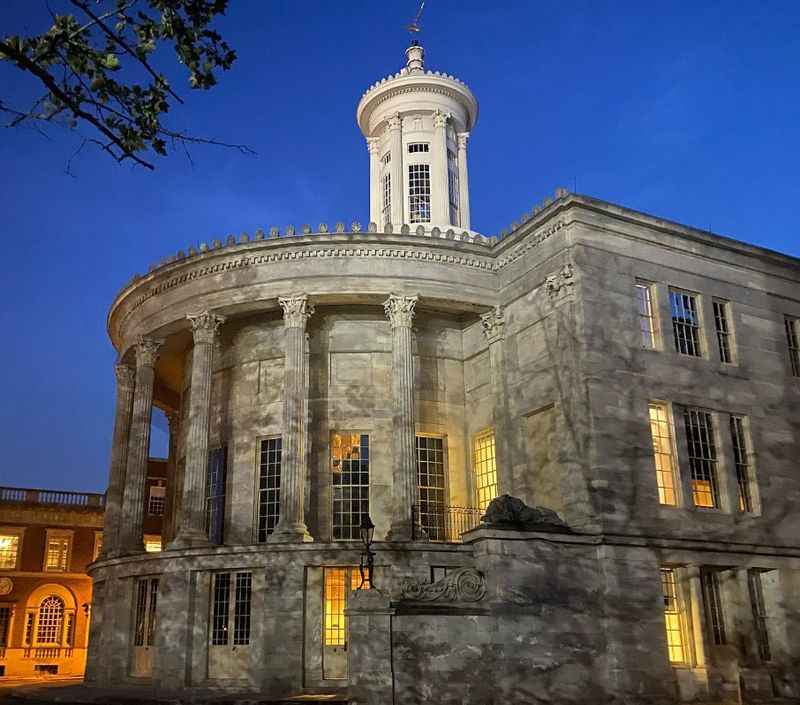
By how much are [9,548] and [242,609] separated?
34047mm

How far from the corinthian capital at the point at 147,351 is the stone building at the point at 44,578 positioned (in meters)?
26.3

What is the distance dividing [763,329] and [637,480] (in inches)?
337

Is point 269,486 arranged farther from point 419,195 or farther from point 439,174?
point 439,174

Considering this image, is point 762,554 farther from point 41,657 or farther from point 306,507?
point 41,657

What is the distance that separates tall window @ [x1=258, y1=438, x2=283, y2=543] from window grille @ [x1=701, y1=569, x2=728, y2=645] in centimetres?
1361

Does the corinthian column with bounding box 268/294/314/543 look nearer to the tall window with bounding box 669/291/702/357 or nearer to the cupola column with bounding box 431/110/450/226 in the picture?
the cupola column with bounding box 431/110/450/226

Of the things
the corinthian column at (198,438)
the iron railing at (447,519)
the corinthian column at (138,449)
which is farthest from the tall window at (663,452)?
the corinthian column at (138,449)

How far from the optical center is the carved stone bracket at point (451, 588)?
67.7 feet

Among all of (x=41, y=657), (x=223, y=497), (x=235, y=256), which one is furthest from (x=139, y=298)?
(x=41, y=657)

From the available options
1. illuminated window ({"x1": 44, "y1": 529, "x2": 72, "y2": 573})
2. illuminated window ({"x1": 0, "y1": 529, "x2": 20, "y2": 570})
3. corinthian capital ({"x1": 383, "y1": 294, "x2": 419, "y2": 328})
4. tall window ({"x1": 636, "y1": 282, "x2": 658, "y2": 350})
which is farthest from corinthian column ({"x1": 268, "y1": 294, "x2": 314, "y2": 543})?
illuminated window ({"x1": 0, "y1": 529, "x2": 20, "y2": 570})

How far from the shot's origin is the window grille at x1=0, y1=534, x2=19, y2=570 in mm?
54625

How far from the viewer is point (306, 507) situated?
29438mm

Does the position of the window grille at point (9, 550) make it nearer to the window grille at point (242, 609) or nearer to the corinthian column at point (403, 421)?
the window grille at point (242, 609)

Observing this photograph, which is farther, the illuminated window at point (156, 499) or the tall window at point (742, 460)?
the illuminated window at point (156, 499)
